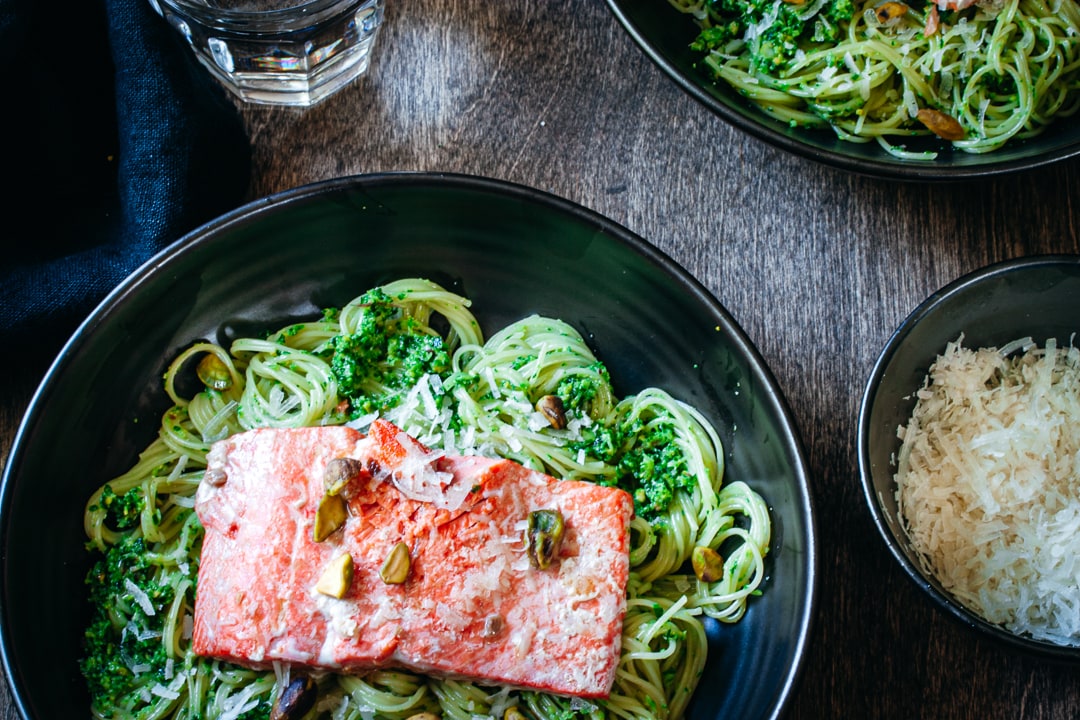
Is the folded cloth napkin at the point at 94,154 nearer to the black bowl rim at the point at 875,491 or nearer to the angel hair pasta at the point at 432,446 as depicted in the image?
the angel hair pasta at the point at 432,446

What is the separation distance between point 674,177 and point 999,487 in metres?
1.64

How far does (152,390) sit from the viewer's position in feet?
11.3

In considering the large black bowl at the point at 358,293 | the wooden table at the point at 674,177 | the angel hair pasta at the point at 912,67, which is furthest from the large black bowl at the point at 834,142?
the large black bowl at the point at 358,293

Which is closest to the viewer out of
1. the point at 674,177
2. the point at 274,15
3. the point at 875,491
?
the point at 875,491

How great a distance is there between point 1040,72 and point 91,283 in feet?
11.7

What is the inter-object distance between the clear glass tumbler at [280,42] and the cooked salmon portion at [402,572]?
1.53 metres

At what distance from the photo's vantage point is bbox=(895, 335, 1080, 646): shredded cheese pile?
11.0ft

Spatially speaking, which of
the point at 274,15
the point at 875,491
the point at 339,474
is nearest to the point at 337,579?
the point at 339,474

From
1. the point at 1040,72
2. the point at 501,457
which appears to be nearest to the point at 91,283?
the point at 501,457

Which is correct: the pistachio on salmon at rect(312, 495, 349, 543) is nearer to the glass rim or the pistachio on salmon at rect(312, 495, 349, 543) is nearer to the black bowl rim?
the black bowl rim

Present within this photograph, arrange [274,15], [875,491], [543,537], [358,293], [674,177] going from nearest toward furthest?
[543,537] < [875,491] < [358,293] < [274,15] < [674,177]

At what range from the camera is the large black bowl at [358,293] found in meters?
3.13

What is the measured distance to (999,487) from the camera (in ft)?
11.1

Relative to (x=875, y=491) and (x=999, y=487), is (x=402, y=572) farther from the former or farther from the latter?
(x=999, y=487)
